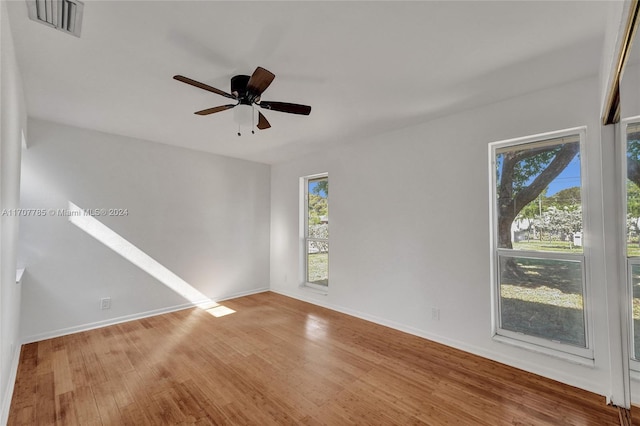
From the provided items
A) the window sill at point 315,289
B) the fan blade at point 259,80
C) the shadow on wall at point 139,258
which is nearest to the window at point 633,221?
the fan blade at point 259,80

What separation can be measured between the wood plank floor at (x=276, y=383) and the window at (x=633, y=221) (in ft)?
2.97

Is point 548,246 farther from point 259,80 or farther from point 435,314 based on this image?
point 259,80

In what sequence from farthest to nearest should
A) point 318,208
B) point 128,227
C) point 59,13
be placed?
point 318,208 → point 128,227 → point 59,13

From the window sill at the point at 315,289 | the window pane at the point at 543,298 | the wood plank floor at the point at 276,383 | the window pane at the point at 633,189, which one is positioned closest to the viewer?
the window pane at the point at 633,189

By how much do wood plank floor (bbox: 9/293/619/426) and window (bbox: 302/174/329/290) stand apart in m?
1.46

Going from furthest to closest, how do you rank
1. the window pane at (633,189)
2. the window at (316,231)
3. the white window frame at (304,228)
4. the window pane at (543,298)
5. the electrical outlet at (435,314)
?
the white window frame at (304,228)
the window at (316,231)
the electrical outlet at (435,314)
the window pane at (543,298)
the window pane at (633,189)

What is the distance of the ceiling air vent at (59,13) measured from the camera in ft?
5.03

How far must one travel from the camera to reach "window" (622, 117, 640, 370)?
131cm

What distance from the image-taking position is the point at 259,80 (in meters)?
1.96

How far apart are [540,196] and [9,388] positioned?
4.74 metres

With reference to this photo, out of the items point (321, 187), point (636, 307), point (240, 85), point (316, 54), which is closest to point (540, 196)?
point (636, 307)

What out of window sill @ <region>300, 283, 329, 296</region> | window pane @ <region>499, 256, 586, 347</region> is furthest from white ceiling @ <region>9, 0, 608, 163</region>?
window sill @ <region>300, 283, 329, 296</region>

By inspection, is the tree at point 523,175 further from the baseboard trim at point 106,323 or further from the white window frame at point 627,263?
the baseboard trim at point 106,323

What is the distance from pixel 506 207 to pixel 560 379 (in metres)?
1.54
